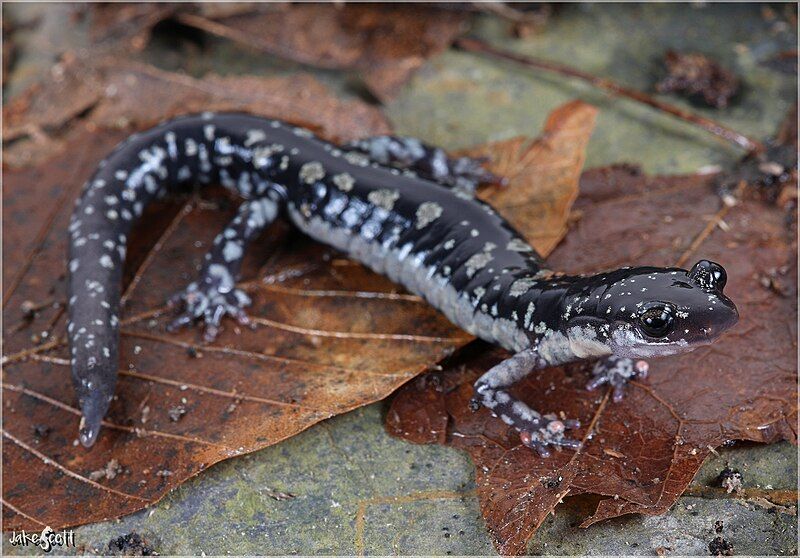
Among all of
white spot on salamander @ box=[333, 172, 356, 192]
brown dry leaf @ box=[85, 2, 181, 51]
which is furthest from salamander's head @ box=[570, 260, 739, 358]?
brown dry leaf @ box=[85, 2, 181, 51]

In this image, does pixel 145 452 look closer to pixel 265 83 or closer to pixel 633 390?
pixel 633 390

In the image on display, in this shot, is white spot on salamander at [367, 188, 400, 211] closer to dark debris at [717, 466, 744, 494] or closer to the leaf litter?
the leaf litter

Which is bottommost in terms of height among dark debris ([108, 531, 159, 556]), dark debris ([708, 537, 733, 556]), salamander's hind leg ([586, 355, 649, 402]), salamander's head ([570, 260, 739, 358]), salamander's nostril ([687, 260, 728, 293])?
dark debris ([108, 531, 159, 556])

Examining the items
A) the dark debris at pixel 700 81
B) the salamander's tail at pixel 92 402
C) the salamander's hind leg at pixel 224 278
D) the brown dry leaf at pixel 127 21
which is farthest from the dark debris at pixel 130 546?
the dark debris at pixel 700 81

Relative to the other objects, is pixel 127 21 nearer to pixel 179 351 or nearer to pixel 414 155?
pixel 414 155

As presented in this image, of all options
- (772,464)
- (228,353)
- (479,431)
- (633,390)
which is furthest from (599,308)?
(228,353)

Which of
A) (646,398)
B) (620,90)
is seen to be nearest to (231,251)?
(646,398)
